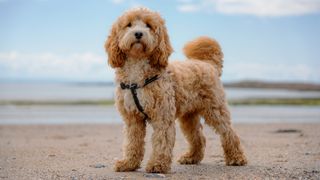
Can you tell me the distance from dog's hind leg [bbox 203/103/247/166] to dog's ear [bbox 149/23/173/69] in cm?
156

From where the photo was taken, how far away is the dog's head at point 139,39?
7.74 metres

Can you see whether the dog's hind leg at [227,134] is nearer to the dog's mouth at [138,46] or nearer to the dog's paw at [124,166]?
the dog's paw at [124,166]

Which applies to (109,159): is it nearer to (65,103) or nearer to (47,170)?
(47,170)

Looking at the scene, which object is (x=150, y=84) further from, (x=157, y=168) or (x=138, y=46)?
(x=157, y=168)

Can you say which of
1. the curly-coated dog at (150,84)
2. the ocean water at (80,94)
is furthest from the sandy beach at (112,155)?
the ocean water at (80,94)

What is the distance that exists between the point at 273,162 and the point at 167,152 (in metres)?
2.41

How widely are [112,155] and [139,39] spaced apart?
12.3 feet

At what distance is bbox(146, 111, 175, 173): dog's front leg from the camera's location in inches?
323

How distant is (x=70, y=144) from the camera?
511 inches

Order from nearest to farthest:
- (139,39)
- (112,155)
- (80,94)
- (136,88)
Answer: (139,39) < (136,88) < (112,155) < (80,94)

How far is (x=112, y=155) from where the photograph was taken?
10.9 m

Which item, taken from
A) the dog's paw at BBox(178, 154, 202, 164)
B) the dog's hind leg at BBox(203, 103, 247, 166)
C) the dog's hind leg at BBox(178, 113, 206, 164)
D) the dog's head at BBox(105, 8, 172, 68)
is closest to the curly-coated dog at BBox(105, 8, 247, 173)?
the dog's head at BBox(105, 8, 172, 68)

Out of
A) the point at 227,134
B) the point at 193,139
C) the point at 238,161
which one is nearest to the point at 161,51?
the point at 227,134

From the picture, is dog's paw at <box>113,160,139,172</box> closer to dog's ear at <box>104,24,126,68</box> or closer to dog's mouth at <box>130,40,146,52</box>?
dog's ear at <box>104,24,126,68</box>
